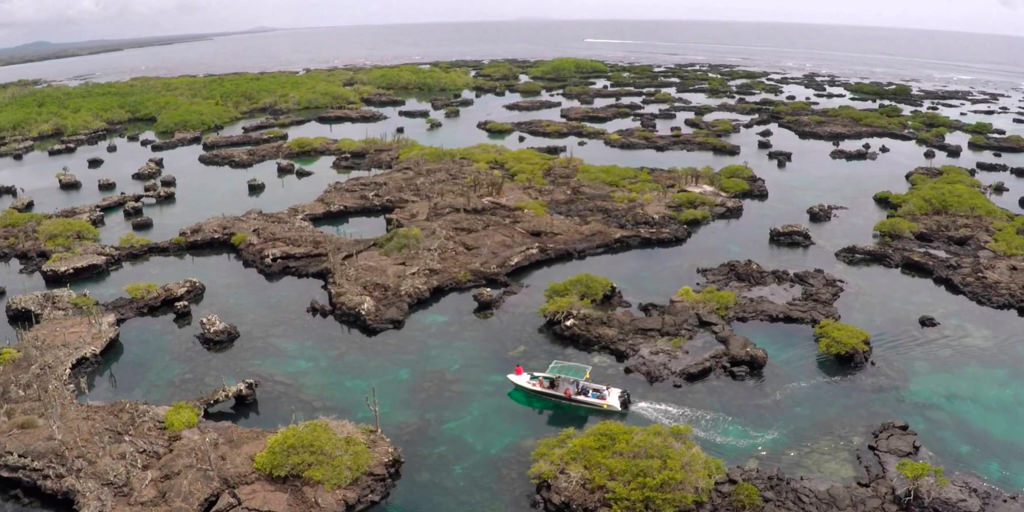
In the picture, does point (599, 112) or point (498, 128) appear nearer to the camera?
point (498, 128)

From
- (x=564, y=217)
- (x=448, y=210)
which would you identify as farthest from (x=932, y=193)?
(x=448, y=210)

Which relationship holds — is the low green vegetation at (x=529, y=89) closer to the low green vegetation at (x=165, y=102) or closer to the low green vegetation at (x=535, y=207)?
the low green vegetation at (x=165, y=102)

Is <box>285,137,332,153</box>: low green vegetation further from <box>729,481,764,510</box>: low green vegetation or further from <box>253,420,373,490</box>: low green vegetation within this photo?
<box>729,481,764,510</box>: low green vegetation

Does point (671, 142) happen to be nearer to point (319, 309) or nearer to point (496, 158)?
point (496, 158)

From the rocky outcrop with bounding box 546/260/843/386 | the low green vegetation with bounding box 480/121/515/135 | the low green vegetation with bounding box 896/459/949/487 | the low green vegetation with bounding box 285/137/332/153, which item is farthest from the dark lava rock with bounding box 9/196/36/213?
the low green vegetation with bounding box 896/459/949/487

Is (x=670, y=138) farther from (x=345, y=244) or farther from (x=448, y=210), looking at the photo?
(x=345, y=244)

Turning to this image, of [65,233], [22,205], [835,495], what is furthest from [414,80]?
[835,495]
